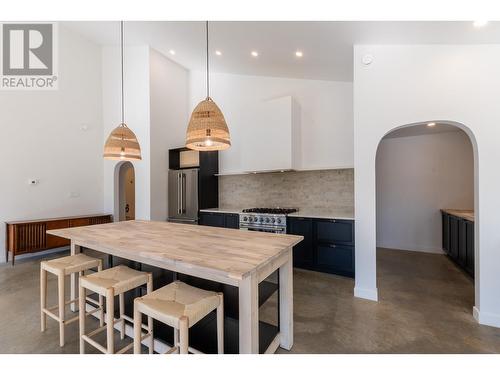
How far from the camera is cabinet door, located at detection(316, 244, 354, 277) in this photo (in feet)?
10.9

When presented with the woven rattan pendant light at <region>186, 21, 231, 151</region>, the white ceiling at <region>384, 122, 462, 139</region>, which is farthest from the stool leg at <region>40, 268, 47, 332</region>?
the white ceiling at <region>384, 122, 462, 139</region>

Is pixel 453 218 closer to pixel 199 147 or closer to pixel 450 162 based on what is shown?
pixel 450 162

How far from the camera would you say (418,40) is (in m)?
2.43

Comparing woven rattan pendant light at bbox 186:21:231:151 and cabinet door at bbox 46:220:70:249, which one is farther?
cabinet door at bbox 46:220:70:249

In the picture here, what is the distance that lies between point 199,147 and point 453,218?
429 cm

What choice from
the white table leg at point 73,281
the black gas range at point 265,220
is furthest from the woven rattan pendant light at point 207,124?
the black gas range at point 265,220

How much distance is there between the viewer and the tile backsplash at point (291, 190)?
4129 millimetres

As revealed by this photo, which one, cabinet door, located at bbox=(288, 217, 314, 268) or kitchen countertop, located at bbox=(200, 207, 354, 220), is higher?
kitchen countertop, located at bbox=(200, 207, 354, 220)

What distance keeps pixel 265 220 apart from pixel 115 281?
2.49 meters

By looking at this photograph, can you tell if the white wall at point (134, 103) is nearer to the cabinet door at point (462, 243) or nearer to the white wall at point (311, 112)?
the white wall at point (311, 112)

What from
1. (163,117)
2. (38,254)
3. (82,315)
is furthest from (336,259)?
(38,254)

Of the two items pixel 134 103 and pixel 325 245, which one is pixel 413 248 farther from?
pixel 134 103

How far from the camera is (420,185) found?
4660mm

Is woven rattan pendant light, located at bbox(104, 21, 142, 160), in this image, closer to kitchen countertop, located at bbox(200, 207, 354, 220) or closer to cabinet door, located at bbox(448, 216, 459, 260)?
kitchen countertop, located at bbox(200, 207, 354, 220)
